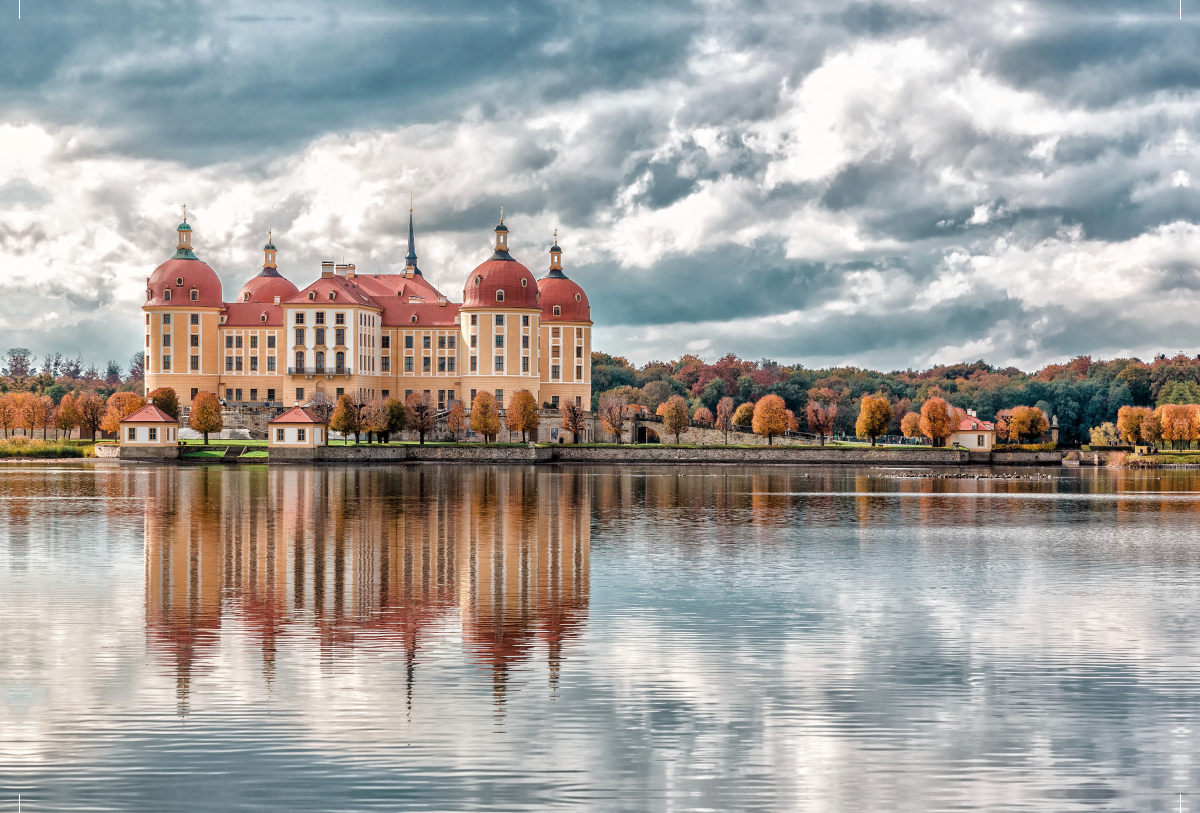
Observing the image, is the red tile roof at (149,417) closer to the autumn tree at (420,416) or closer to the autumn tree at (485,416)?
the autumn tree at (420,416)

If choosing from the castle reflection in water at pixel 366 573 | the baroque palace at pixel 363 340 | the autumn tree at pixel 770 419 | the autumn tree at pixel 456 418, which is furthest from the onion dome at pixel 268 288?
the castle reflection in water at pixel 366 573

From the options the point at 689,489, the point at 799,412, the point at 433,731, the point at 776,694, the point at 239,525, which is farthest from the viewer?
the point at 799,412

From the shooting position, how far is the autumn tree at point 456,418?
83.6 metres

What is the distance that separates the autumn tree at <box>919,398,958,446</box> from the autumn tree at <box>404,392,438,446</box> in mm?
35242

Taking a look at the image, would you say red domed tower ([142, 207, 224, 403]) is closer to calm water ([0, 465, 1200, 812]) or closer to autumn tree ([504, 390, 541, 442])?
autumn tree ([504, 390, 541, 442])

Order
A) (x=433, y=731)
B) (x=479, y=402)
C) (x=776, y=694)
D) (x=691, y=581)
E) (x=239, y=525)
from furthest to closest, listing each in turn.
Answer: (x=479, y=402), (x=239, y=525), (x=691, y=581), (x=776, y=694), (x=433, y=731)

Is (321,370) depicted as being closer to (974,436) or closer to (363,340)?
(363,340)

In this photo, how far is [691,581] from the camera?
804 inches

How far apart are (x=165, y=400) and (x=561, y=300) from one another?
29.7m

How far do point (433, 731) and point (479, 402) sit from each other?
71396 millimetres

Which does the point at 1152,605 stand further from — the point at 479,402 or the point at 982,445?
the point at 982,445

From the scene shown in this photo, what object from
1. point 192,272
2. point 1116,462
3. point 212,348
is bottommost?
point 1116,462

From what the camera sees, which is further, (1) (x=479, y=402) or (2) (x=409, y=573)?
(1) (x=479, y=402)

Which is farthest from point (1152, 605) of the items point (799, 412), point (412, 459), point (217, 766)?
point (799, 412)
